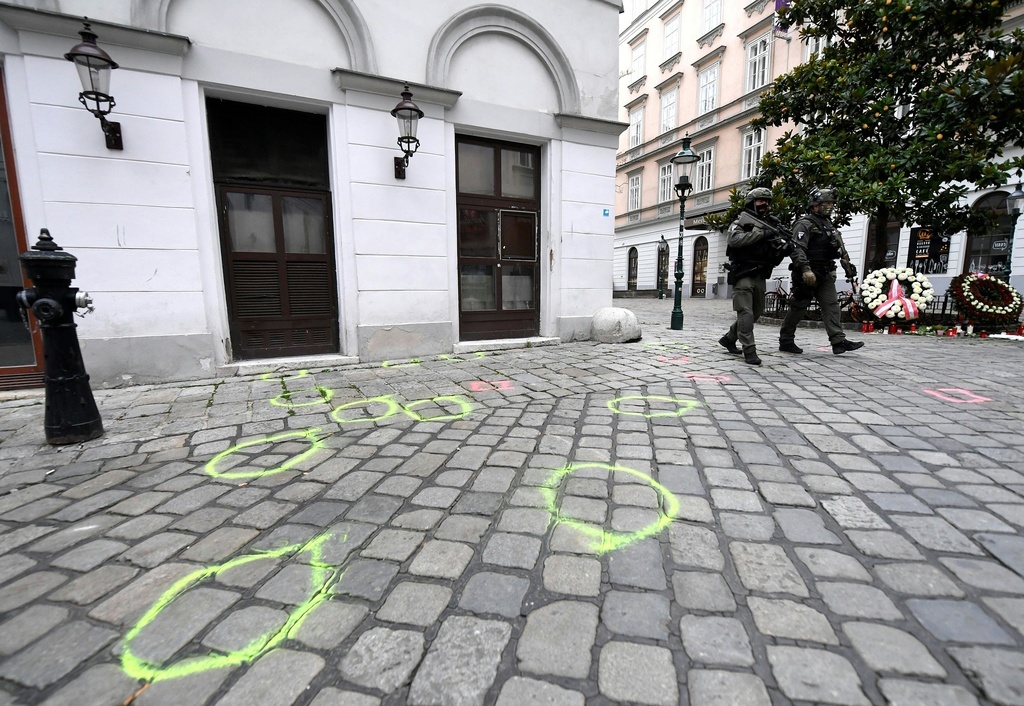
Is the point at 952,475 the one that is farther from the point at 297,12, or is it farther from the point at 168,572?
the point at 297,12

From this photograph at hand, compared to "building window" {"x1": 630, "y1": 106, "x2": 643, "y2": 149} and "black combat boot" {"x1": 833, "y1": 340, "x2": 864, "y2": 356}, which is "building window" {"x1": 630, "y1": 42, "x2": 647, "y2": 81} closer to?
"building window" {"x1": 630, "y1": 106, "x2": 643, "y2": 149}

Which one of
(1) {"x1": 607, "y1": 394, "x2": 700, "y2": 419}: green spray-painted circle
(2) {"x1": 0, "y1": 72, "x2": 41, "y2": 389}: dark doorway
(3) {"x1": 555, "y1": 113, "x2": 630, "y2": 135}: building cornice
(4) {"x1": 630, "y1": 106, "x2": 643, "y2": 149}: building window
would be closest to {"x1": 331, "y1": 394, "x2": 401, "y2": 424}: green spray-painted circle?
(1) {"x1": 607, "y1": 394, "x2": 700, "y2": 419}: green spray-painted circle

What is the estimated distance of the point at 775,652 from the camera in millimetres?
1419

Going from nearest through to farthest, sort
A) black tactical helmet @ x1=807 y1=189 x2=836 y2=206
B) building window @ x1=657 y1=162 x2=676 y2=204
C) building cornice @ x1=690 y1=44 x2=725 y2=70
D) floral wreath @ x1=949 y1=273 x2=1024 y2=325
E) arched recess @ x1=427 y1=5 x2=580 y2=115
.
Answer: black tactical helmet @ x1=807 y1=189 x2=836 y2=206 → arched recess @ x1=427 y1=5 x2=580 y2=115 → floral wreath @ x1=949 y1=273 x2=1024 y2=325 → building cornice @ x1=690 y1=44 x2=725 y2=70 → building window @ x1=657 y1=162 x2=676 y2=204

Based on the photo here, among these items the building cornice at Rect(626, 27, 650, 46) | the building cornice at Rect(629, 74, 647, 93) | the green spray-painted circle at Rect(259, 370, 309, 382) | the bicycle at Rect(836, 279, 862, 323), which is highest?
the building cornice at Rect(626, 27, 650, 46)

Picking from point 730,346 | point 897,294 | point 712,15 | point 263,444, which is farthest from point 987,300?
point 712,15

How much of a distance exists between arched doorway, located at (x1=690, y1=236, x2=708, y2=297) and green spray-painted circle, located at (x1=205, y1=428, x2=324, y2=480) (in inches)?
1030

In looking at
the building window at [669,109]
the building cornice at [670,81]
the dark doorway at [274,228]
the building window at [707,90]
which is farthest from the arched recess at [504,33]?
the building cornice at [670,81]

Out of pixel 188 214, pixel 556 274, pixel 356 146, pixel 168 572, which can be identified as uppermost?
pixel 356 146

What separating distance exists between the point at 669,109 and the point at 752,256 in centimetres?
2785

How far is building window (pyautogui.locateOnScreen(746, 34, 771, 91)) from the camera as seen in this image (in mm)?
22125

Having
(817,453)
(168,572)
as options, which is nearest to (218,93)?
(168,572)

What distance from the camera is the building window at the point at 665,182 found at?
28.3 meters

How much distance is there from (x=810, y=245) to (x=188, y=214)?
744cm
